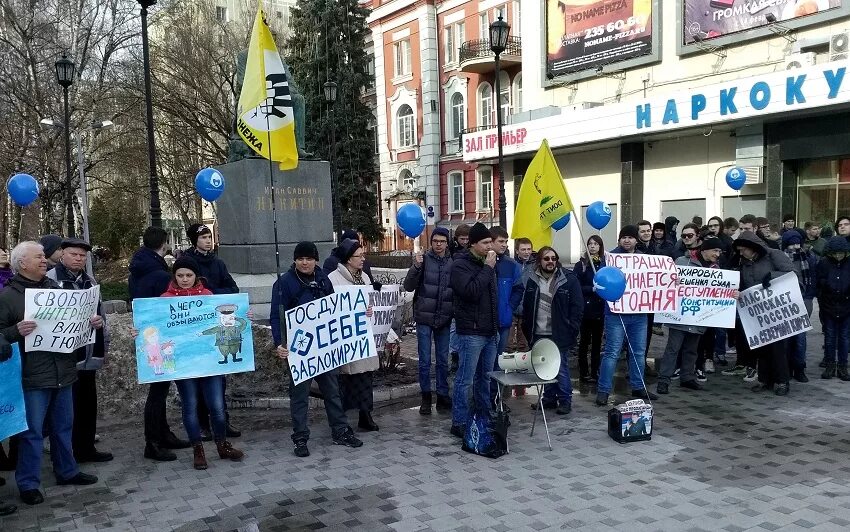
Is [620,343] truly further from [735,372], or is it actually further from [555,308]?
[735,372]

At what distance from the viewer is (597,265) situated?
26.7ft

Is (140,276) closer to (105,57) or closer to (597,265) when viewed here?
(597,265)

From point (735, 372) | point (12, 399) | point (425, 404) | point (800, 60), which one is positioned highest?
Result: point (800, 60)

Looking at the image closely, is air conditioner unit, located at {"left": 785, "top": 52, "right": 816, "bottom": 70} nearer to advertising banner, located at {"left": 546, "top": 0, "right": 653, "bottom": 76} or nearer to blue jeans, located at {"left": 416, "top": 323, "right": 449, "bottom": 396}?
advertising banner, located at {"left": 546, "top": 0, "right": 653, "bottom": 76}

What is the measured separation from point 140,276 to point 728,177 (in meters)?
12.9

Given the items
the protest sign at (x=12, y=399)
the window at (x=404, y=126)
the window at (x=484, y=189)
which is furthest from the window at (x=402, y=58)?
the protest sign at (x=12, y=399)

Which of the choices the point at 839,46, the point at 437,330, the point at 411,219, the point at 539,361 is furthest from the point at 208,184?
the point at 839,46

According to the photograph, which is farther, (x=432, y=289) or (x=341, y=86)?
(x=341, y=86)

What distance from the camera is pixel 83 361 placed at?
560 cm

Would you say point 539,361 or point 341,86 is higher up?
point 341,86

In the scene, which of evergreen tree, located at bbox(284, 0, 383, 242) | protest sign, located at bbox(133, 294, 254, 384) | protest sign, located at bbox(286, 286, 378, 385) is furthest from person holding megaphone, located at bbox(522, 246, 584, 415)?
evergreen tree, located at bbox(284, 0, 383, 242)

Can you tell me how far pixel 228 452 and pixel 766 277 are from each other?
6.35 meters

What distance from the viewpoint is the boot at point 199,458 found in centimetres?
562

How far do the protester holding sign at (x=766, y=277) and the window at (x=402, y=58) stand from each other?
32239 millimetres
